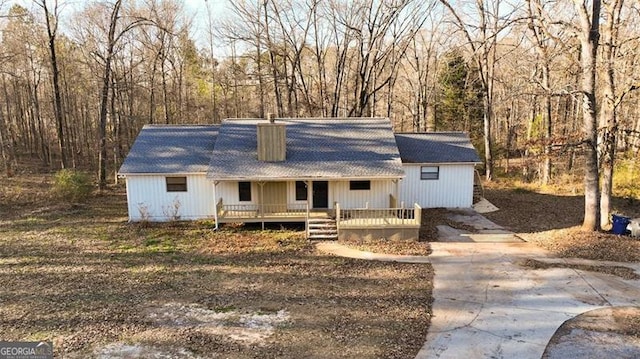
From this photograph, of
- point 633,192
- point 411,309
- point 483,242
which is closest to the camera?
point 411,309

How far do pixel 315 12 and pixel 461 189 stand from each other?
16.7 metres

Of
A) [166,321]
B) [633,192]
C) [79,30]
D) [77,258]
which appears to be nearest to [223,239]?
[77,258]

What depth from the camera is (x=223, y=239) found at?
14.0 m

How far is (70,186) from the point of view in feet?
61.5

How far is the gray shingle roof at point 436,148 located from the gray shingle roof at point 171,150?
867 centimetres

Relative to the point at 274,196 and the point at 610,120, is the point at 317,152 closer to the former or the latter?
the point at 274,196

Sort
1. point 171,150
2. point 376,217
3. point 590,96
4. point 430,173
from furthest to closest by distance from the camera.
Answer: point 430,173, point 171,150, point 376,217, point 590,96

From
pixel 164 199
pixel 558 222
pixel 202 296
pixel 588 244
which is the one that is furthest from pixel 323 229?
pixel 558 222

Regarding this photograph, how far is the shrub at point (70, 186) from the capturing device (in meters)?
18.6

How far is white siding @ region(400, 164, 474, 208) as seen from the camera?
58.4 feet

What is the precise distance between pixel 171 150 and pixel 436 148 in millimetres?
11721

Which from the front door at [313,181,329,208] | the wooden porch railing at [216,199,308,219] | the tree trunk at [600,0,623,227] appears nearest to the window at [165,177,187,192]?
the wooden porch railing at [216,199,308,219]

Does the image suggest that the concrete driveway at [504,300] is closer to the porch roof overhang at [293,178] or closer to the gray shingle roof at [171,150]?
the porch roof overhang at [293,178]

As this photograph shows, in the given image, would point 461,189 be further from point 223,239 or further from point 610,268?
point 223,239
